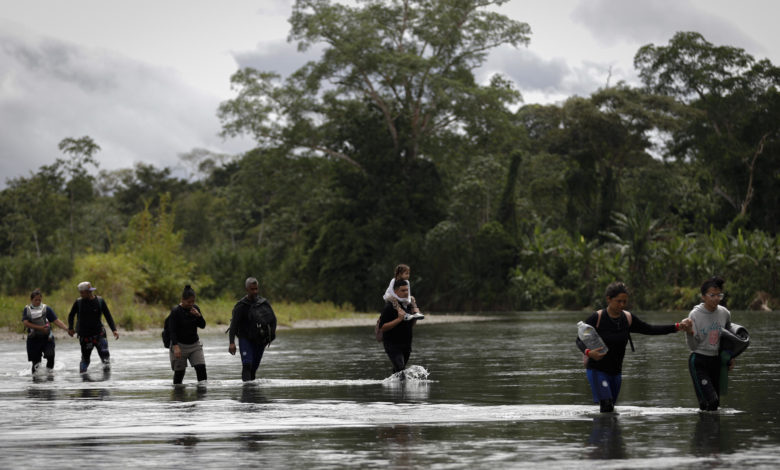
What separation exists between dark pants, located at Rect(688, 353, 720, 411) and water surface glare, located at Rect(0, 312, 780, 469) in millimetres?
201

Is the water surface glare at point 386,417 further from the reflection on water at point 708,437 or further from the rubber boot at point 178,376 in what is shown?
the rubber boot at point 178,376

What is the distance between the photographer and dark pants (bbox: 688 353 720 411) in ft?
38.5

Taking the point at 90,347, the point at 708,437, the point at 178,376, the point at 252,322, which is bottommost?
the point at 708,437

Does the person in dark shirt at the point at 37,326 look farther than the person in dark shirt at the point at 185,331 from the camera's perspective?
Yes

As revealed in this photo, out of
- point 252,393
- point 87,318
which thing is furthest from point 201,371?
point 87,318

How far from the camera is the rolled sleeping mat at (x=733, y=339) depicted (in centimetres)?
1155

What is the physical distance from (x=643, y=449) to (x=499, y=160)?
65.2 metres

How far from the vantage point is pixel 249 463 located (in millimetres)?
8773

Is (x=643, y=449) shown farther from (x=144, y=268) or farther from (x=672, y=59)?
(x=672, y=59)

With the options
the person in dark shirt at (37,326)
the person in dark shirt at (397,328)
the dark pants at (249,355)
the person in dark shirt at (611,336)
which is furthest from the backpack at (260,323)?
the person in dark shirt at (611,336)

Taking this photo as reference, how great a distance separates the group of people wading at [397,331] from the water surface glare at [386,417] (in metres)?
0.35

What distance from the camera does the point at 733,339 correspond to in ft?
38.1

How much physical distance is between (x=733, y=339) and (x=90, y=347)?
1312cm

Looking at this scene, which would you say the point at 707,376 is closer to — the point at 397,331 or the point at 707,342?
the point at 707,342
